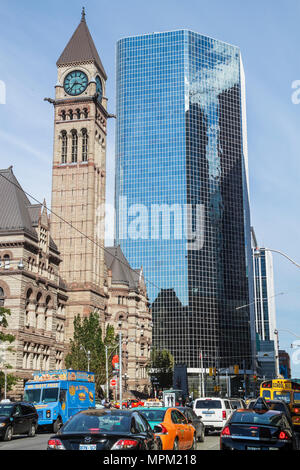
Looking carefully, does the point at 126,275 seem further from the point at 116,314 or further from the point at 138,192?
the point at 138,192

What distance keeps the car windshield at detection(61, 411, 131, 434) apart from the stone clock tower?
237ft

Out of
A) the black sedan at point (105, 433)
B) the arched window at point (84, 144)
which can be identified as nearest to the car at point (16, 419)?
the black sedan at point (105, 433)

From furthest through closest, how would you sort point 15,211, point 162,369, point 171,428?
point 162,369 → point 15,211 → point 171,428

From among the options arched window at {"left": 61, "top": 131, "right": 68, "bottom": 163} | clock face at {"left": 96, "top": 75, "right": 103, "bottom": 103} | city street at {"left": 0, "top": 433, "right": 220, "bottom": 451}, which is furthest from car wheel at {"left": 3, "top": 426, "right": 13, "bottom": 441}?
clock face at {"left": 96, "top": 75, "right": 103, "bottom": 103}

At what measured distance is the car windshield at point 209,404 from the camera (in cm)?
2780

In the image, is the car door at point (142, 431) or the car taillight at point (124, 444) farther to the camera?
the car door at point (142, 431)

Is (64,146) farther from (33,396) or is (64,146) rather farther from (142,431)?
(142,431)

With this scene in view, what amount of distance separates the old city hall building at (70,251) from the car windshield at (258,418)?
158 feet

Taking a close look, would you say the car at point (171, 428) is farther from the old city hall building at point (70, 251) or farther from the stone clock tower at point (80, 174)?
the stone clock tower at point (80, 174)

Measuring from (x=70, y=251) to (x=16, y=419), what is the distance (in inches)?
2484

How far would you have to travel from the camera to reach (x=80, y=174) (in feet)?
299

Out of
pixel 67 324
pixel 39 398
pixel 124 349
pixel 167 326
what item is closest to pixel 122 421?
pixel 39 398

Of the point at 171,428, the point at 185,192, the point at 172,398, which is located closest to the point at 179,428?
the point at 171,428

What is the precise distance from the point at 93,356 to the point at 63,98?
45.5 m
